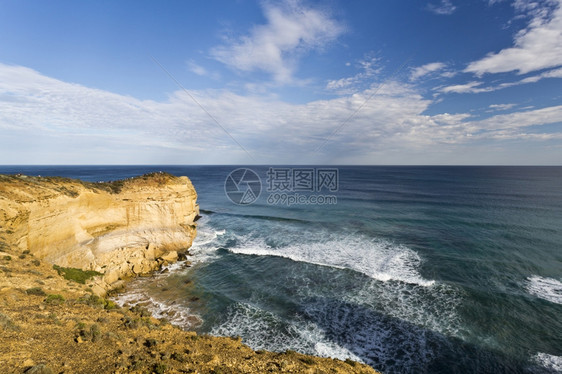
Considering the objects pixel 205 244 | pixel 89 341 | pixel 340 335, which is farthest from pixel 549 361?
pixel 205 244

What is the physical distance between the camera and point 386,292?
17703 mm

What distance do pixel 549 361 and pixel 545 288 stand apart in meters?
8.31


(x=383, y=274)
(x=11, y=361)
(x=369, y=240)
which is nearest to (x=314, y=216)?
(x=369, y=240)

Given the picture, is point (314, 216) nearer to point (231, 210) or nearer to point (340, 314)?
point (231, 210)

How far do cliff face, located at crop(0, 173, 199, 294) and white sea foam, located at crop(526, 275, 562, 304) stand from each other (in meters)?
29.1

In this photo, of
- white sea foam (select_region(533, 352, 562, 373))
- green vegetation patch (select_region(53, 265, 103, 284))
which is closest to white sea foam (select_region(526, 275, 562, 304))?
white sea foam (select_region(533, 352, 562, 373))

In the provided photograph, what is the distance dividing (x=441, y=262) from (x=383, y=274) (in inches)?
259

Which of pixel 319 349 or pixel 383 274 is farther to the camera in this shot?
pixel 383 274

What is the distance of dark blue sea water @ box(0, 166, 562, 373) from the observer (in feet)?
42.4

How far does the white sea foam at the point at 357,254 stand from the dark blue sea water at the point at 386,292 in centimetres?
11

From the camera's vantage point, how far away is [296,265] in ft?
73.5

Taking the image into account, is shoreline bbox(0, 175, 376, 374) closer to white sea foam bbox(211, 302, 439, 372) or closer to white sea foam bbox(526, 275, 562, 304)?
white sea foam bbox(211, 302, 439, 372)

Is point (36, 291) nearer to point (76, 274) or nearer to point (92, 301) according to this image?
point (92, 301)

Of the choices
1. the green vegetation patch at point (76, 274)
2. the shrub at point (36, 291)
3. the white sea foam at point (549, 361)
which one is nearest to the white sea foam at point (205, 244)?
the green vegetation patch at point (76, 274)
